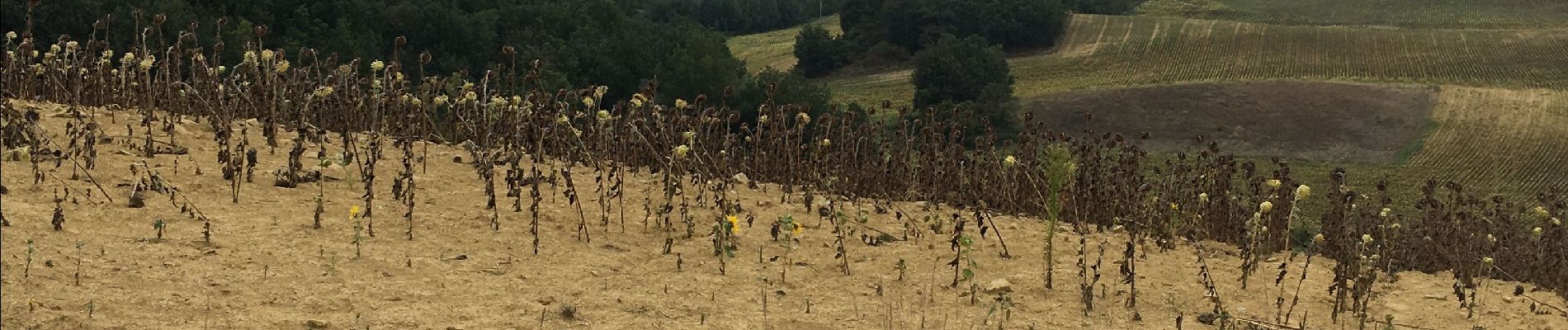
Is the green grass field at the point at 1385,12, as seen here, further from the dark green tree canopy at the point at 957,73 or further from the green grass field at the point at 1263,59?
the dark green tree canopy at the point at 957,73

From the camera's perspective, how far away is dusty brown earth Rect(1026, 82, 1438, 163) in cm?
5562

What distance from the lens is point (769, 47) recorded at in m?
93.9

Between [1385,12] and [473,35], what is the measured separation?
7126cm

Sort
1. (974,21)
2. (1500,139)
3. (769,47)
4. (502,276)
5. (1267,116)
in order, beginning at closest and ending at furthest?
(502,276) < (1500,139) < (1267,116) < (974,21) < (769,47)

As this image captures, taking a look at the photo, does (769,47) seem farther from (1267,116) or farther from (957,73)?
(1267,116)

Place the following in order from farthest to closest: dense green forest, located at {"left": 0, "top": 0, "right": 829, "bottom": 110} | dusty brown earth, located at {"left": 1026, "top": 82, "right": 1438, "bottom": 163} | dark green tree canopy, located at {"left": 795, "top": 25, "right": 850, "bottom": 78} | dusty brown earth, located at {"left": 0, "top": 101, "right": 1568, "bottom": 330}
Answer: dark green tree canopy, located at {"left": 795, "top": 25, "right": 850, "bottom": 78}, dusty brown earth, located at {"left": 1026, "top": 82, "right": 1438, "bottom": 163}, dense green forest, located at {"left": 0, "top": 0, "right": 829, "bottom": 110}, dusty brown earth, located at {"left": 0, "top": 101, "right": 1568, "bottom": 330}

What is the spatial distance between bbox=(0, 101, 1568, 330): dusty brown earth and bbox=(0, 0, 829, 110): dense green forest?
1182 inches

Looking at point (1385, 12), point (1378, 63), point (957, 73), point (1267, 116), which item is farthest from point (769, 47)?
point (1385, 12)

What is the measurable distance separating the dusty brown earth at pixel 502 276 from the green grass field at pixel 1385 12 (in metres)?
88.0

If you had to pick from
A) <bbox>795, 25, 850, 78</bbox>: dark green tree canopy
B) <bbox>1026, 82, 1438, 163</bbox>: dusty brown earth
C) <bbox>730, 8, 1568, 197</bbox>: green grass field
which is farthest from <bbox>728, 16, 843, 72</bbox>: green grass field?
Answer: <bbox>1026, 82, 1438, 163</bbox>: dusty brown earth

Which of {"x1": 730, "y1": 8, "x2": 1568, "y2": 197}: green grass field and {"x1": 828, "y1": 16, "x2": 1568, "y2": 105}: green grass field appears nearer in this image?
{"x1": 730, "y1": 8, "x2": 1568, "y2": 197}: green grass field

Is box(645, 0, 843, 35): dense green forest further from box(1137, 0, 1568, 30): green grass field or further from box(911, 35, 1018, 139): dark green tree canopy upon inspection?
box(911, 35, 1018, 139): dark green tree canopy

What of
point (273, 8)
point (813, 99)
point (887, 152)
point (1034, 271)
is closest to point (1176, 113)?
point (813, 99)

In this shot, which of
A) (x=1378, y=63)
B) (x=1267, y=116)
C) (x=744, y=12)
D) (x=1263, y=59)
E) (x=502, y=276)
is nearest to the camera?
(x=502, y=276)
